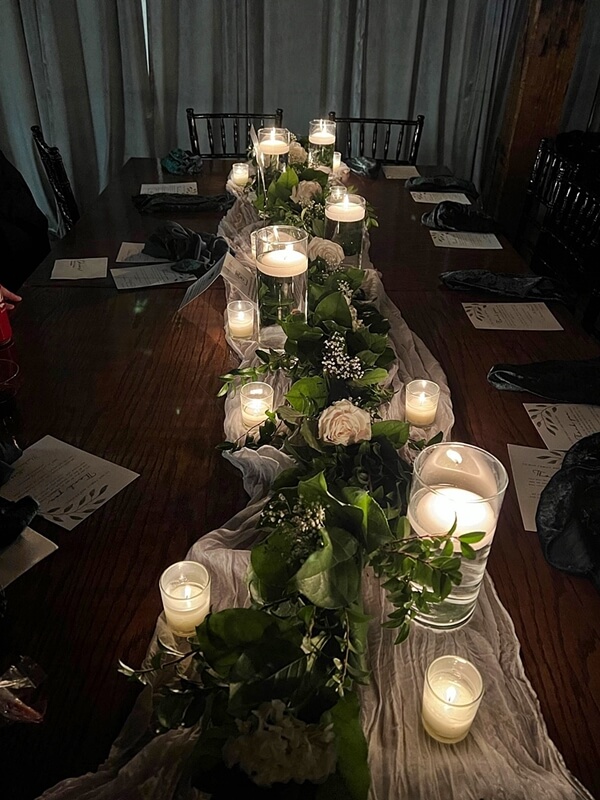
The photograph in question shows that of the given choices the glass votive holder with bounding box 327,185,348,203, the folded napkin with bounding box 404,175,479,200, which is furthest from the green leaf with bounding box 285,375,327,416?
the folded napkin with bounding box 404,175,479,200

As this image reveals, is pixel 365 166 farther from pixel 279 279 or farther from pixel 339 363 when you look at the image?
pixel 339 363

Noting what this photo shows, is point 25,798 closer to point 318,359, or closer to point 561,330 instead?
point 318,359

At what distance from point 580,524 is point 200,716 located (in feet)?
1.95

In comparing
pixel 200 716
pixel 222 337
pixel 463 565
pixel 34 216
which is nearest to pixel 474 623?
pixel 463 565

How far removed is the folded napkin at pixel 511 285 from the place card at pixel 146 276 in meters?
0.72

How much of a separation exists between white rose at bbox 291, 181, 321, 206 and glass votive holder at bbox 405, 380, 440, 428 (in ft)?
2.77

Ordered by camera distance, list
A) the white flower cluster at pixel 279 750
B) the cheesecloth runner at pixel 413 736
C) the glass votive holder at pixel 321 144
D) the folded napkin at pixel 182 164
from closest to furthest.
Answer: the white flower cluster at pixel 279 750 → the cheesecloth runner at pixel 413 736 → the glass votive holder at pixel 321 144 → the folded napkin at pixel 182 164

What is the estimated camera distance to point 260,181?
1999 millimetres

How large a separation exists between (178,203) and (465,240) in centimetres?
97

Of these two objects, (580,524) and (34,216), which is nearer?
(580,524)

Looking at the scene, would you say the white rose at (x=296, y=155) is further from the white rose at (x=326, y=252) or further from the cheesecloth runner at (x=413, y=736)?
the cheesecloth runner at (x=413, y=736)

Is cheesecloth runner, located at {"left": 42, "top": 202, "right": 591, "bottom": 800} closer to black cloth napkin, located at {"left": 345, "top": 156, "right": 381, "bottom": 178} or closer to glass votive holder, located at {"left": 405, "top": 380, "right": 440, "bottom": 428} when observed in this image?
glass votive holder, located at {"left": 405, "top": 380, "right": 440, "bottom": 428}

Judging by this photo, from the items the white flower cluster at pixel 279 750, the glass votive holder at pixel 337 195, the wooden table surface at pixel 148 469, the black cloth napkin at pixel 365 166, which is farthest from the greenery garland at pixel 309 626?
the black cloth napkin at pixel 365 166

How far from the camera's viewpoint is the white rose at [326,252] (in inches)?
58.8
